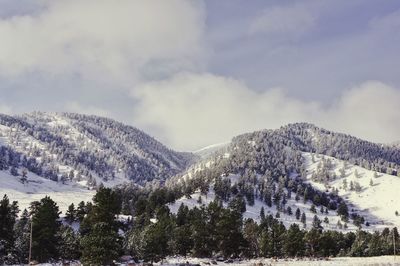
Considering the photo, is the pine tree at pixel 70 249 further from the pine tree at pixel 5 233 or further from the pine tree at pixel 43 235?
the pine tree at pixel 5 233

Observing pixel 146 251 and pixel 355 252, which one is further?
pixel 355 252

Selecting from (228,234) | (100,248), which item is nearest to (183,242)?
(228,234)

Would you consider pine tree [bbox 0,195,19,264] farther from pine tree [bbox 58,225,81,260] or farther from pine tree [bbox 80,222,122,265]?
pine tree [bbox 80,222,122,265]

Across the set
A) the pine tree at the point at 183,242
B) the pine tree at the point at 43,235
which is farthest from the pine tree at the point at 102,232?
the pine tree at the point at 183,242

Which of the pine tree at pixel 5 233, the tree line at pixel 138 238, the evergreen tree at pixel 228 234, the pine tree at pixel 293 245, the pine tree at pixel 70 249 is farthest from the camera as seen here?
the pine tree at pixel 293 245

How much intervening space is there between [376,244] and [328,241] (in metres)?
17.9

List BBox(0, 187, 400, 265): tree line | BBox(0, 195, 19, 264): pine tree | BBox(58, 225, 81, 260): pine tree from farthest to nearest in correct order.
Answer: BBox(58, 225, 81, 260): pine tree
BBox(0, 195, 19, 264): pine tree
BBox(0, 187, 400, 265): tree line

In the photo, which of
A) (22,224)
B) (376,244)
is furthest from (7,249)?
(376,244)

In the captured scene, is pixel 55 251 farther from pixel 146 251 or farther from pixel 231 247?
pixel 231 247

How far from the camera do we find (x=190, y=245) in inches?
4619

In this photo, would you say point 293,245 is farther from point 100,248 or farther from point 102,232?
point 100,248

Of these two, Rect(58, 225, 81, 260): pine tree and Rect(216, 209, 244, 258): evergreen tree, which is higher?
Rect(216, 209, 244, 258): evergreen tree

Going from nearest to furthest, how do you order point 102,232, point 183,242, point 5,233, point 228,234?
point 102,232 → point 5,233 → point 228,234 → point 183,242

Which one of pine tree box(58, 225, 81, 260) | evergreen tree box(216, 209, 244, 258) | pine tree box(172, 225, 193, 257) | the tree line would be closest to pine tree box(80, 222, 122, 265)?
the tree line
